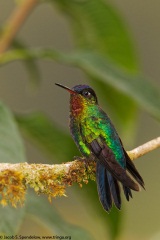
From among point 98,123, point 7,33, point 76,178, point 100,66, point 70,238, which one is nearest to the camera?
point 76,178

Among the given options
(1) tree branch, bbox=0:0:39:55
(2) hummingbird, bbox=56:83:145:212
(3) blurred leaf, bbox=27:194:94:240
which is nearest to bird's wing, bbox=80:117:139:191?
(2) hummingbird, bbox=56:83:145:212

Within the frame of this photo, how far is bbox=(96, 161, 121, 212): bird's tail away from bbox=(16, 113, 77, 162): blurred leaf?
141cm

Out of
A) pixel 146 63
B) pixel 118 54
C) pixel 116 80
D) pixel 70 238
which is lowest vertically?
pixel 146 63

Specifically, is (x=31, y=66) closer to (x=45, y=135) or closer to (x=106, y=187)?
(x=45, y=135)

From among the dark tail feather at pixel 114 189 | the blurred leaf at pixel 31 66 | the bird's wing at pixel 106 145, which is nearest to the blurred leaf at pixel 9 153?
the bird's wing at pixel 106 145

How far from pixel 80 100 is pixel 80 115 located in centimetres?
6

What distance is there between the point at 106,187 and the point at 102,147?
0.14 meters

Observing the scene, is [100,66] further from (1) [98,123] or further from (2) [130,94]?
(1) [98,123]

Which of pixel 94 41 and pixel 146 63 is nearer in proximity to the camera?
pixel 94 41

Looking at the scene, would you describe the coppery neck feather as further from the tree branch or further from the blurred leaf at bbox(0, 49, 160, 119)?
the tree branch

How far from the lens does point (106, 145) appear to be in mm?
2410

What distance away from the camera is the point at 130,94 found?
3.40m

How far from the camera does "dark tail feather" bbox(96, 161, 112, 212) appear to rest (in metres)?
2.23

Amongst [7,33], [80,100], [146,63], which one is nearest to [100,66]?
[7,33]
